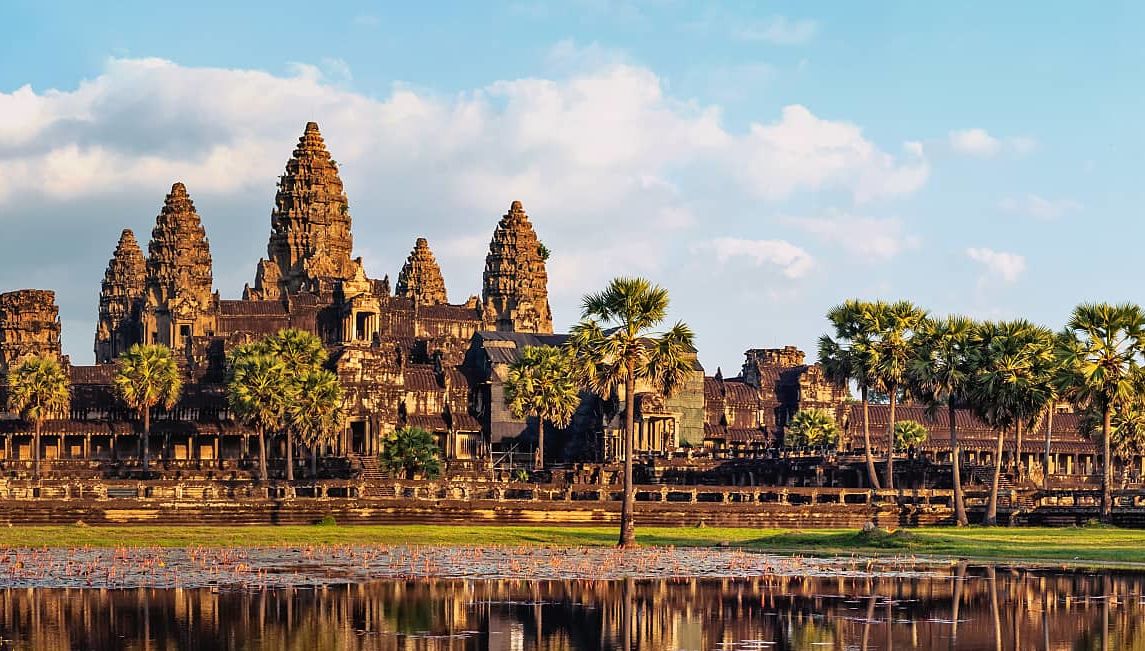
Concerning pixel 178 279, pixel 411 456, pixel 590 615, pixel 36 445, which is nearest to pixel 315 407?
pixel 411 456

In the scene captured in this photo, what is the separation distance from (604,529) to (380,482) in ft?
35.6

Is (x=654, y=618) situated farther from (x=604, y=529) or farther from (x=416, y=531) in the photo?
(x=604, y=529)

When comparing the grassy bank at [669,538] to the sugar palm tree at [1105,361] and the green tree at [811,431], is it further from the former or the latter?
the green tree at [811,431]

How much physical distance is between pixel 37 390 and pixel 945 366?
63904mm

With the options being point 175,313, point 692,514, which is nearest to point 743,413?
point 175,313

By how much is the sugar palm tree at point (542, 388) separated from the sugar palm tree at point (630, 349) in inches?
1950

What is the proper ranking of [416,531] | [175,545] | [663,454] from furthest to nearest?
[663,454] < [416,531] < [175,545]

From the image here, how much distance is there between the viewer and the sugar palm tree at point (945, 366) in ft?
297

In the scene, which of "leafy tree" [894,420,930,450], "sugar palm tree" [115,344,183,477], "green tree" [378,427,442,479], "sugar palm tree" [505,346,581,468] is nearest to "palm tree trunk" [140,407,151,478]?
"sugar palm tree" [115,344,183,477]

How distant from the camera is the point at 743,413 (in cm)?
17000

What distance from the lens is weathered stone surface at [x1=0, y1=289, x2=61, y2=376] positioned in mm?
153750

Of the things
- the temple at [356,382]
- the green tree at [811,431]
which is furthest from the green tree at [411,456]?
the green tree at [811,431]

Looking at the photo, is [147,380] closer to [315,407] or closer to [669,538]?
[315,407]

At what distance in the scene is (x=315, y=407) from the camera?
110188 millimetres
